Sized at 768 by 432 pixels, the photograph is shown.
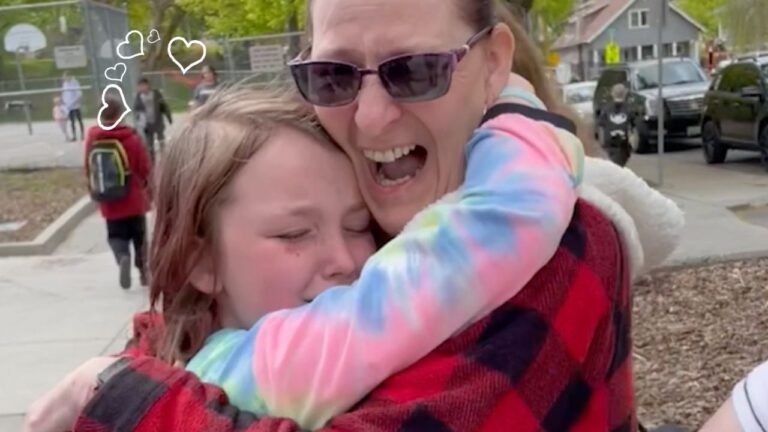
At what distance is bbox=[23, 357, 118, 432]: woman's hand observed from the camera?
154 centimetres

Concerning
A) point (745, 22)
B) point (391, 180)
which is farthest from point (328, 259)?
point (745, 22)

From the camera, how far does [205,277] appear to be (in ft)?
5.32

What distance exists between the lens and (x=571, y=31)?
269 ft

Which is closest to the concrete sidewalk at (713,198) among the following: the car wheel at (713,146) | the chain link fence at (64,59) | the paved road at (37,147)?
the car wheel at (713,146)

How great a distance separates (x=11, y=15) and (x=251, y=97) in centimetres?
1830

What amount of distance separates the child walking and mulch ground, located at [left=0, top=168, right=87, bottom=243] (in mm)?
3471

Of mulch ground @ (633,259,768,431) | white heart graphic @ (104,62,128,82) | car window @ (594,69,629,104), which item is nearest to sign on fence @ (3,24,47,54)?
white heart graphic @ (104,62,128,82)

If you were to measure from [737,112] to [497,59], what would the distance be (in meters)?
17.5

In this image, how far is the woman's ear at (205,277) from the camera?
161 cm

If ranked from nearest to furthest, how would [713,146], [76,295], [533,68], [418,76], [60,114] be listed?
[418,76]
[533,68]
[76,295]
[60,114]
[713,146]

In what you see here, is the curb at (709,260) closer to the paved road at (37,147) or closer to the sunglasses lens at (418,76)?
the sunglasses lens at (418,76)

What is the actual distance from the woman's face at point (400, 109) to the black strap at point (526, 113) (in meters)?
0.03

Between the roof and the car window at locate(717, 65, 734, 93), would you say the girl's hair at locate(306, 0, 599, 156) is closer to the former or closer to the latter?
the car window at locate(717, 65, 734, 93)

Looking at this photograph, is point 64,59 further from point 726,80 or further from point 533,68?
point 533,68
